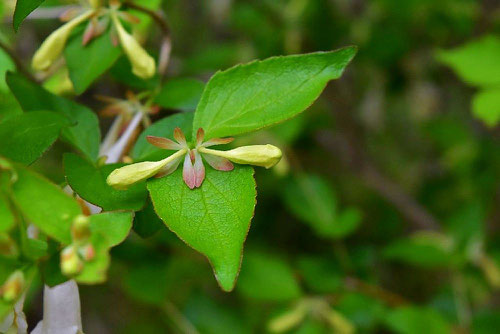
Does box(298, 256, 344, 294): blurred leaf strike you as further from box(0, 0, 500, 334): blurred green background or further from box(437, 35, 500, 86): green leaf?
box(437, 35, 500, 86): green leaf

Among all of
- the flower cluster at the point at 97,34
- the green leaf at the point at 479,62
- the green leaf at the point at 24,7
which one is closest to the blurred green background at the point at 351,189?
the green leaf at the point at 479,62

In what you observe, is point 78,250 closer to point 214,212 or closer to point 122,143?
point 214,212

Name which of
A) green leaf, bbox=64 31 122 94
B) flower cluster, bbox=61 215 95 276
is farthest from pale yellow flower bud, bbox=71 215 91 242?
green leaf, bbox=64 31 122 94

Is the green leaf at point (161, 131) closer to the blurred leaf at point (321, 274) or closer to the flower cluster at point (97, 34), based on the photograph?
the flower cluster at point (97, 34)

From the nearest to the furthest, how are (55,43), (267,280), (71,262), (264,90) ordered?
1. (71,262)
2. (264,90)
3. (55,43)
4. (267,280)

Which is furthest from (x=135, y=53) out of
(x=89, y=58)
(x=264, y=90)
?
(x=264, y=90)
